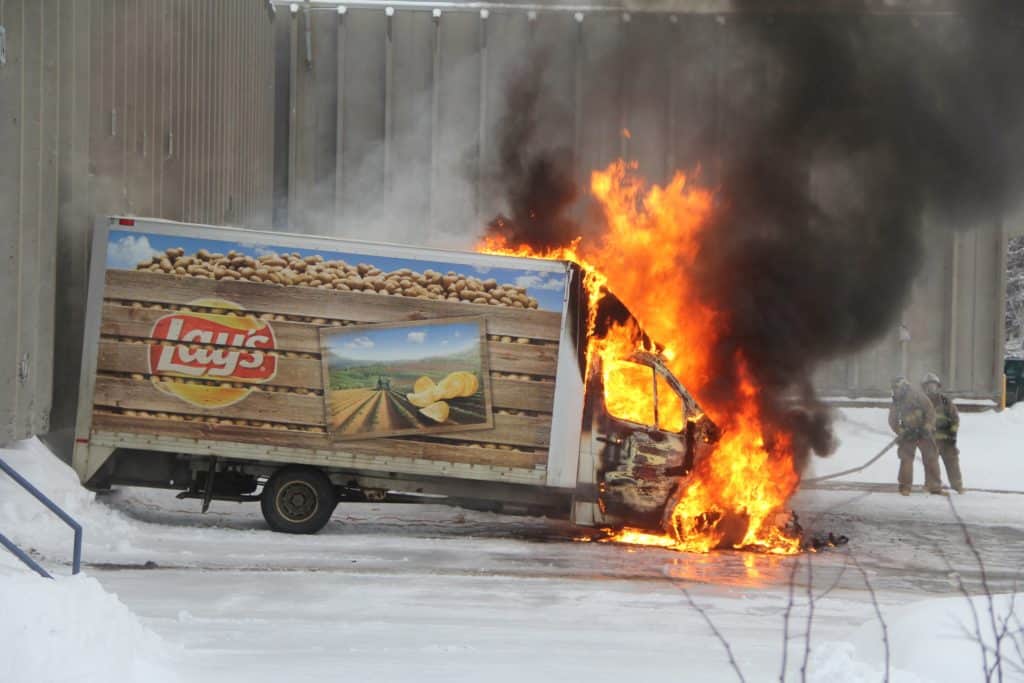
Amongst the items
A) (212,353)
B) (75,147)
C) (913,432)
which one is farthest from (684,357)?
(75,147)

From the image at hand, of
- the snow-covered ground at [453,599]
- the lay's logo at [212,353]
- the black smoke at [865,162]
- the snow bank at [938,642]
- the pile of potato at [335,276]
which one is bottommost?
the snow-covered ground at [453,599]

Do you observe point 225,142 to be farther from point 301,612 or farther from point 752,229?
point 301,612

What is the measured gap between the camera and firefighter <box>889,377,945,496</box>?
52.4 feet

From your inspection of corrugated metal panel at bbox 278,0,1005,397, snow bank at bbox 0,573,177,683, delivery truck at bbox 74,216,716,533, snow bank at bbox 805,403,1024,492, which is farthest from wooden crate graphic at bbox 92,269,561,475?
corrugated metal panel at bbox 278,0,1005,397

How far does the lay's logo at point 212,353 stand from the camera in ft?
35.6

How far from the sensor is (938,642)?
532 cm

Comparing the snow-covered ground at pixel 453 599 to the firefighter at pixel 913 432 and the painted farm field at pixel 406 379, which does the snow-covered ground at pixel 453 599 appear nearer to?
the painted farm field at pixel 406 379

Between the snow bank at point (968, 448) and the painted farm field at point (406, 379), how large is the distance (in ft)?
22.7

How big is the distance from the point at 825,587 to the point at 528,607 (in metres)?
2.71

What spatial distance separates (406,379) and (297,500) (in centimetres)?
166

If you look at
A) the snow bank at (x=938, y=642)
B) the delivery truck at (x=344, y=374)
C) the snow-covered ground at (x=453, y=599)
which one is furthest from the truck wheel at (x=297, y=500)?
the snow bank at (x=938, y=642)

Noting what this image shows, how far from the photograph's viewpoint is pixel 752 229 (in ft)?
47.3

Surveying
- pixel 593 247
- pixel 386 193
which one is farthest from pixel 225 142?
pixel 593 247

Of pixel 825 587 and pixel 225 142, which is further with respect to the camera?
pixel 225 142
